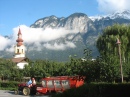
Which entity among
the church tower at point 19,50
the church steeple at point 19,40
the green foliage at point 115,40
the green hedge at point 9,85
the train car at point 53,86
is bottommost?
the green hedge at point 9,85

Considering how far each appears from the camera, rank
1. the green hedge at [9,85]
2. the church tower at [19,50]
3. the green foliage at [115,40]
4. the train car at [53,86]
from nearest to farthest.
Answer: the train car at [53,86] < the green hedge at [9,85] < the green foliage at [115,40] < the church tower at [19,50]

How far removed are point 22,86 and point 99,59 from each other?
346 inches

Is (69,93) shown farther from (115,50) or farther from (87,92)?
(115,50)

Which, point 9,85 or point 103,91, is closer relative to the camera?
point 103,91

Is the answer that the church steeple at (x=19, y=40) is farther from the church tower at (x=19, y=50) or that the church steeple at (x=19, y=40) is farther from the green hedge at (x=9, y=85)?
the green hedge at (x=9, y=85)

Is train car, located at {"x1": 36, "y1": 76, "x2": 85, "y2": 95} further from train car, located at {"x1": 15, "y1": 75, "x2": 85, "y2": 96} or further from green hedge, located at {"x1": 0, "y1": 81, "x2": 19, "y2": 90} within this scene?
green hedge, located at {"x1": 0, "y1": 81, "x2": 19, "y2": 90}

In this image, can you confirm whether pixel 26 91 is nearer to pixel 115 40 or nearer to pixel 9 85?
pixel 9 85

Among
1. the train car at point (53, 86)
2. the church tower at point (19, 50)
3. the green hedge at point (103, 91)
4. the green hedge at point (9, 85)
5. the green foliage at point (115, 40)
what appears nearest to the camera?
the green hedge at point (103, 91)

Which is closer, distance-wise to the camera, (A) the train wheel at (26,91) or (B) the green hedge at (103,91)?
(B) the green hedge at (103,91)

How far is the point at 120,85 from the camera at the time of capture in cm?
1507

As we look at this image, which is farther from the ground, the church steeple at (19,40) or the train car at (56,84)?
the church steeple at (19,40)

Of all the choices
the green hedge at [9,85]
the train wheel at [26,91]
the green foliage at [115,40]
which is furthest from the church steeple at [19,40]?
the train wheel at [26,91]

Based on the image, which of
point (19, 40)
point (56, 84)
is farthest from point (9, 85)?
point (19, 40)

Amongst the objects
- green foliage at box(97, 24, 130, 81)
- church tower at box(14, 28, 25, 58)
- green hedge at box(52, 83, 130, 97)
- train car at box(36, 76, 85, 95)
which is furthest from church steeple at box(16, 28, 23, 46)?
green hedge at box(52, 83, 130, 97)
